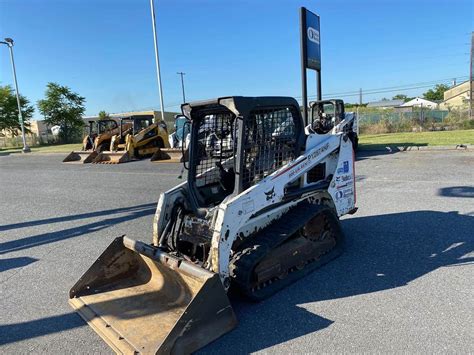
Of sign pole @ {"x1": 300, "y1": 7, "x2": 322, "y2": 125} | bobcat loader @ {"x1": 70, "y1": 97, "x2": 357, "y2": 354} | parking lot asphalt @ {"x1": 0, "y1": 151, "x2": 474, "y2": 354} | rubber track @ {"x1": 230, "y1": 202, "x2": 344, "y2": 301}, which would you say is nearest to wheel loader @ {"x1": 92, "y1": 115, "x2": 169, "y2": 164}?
parking lot asphalt @ {"x1": 0, "y1": 151, "x2": 474, "y2": 354}

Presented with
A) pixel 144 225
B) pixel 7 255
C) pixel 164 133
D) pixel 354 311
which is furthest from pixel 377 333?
pixel 164 133

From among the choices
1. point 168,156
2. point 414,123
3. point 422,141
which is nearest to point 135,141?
point 168,156

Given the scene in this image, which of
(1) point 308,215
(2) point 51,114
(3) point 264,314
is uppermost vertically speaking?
(2) point 51,114

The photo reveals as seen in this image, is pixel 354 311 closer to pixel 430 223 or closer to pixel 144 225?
pixel 430 223

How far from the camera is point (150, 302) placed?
366cm

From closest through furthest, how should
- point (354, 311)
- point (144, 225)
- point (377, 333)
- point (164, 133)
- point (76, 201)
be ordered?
point (377, 333)
point (354, 311)
point (144, 225)
point (76, 201)
point (164, 133)

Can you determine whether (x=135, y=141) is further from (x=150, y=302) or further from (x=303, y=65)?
(x=150, y=302)

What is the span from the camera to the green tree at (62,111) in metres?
43.2

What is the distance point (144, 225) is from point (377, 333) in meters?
4.54

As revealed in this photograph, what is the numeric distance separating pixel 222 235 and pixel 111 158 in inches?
630

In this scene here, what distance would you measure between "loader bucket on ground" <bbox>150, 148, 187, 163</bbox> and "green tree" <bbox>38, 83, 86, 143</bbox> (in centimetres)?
3055

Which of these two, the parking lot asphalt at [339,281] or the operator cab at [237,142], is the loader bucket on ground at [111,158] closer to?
the parking lot asphalt at [339,281]

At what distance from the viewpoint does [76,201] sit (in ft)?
30.6

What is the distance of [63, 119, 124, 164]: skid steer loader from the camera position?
19.5 meters
